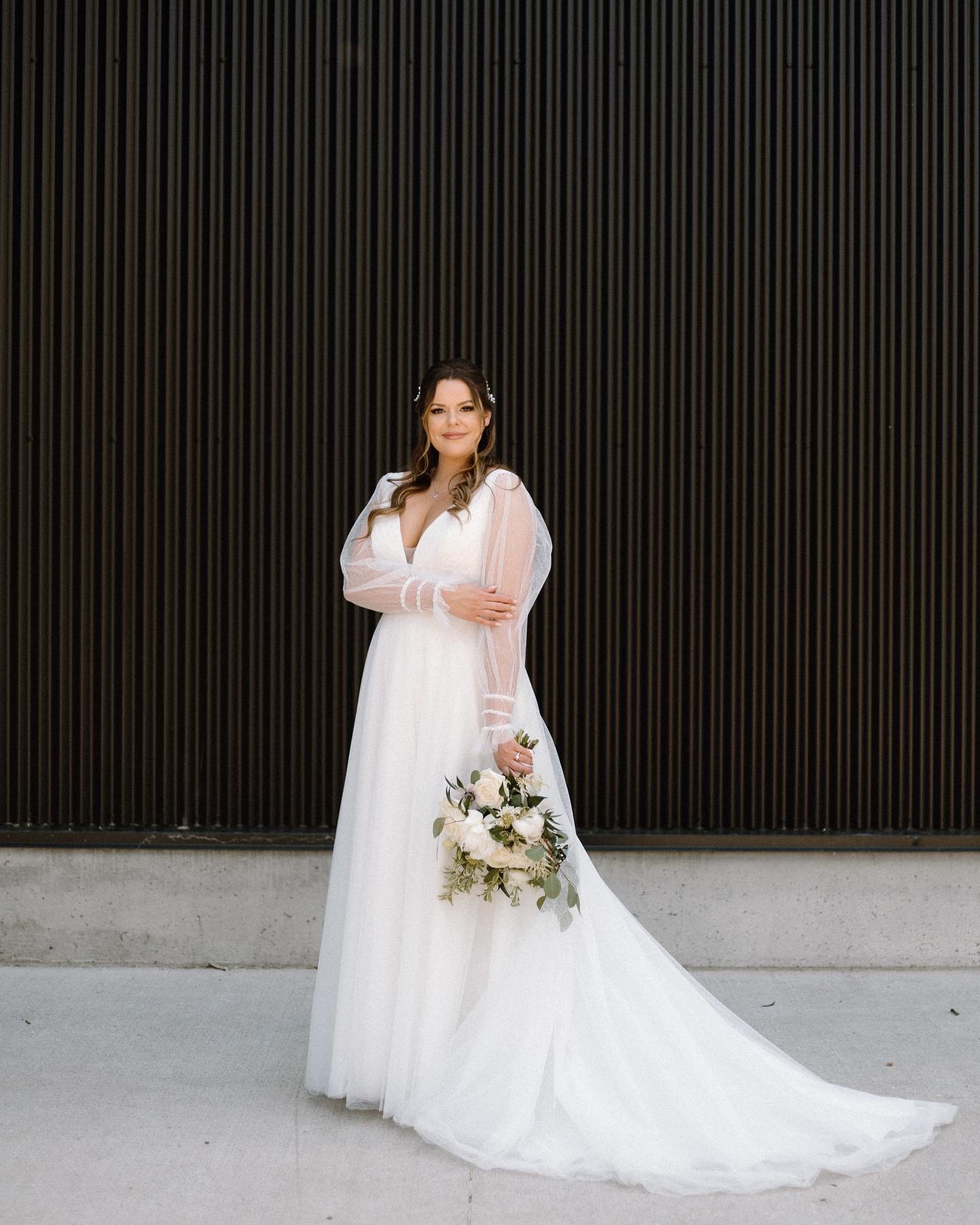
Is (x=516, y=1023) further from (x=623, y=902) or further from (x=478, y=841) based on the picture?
(x=623, y=902)

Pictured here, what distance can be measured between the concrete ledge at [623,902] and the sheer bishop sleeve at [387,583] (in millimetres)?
1917

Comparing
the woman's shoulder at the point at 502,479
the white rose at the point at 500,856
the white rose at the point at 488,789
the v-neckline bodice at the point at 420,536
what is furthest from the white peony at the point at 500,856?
the woman's shoulder at the point at 502,479

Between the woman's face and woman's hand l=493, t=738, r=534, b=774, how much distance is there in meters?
0.87

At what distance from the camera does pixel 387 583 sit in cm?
375

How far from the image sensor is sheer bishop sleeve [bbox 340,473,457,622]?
3688mm

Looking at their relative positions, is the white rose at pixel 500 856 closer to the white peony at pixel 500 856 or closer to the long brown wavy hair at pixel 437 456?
the white peony at pixel 500 856

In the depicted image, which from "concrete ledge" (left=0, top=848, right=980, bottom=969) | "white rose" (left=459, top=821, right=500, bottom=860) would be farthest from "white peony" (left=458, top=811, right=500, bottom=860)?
"concrete ledge" (left=0, top=848, right=980, bottom=969)

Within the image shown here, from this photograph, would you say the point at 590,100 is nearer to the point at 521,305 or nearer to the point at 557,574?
the point at 521,305

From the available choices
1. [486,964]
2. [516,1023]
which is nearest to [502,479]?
[486,964]

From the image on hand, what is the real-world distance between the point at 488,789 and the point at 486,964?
1.84 ft

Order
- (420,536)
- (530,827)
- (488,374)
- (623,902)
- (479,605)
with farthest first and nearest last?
(488,374) → (623,902) → (420,536) → (479,605) → (530,827)

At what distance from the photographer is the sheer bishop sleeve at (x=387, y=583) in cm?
369

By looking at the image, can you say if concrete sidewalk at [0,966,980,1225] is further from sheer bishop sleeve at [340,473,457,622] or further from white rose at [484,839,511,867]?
sheer bishop sleeve at [340,473,457,622]

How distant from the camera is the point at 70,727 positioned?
553 cm
